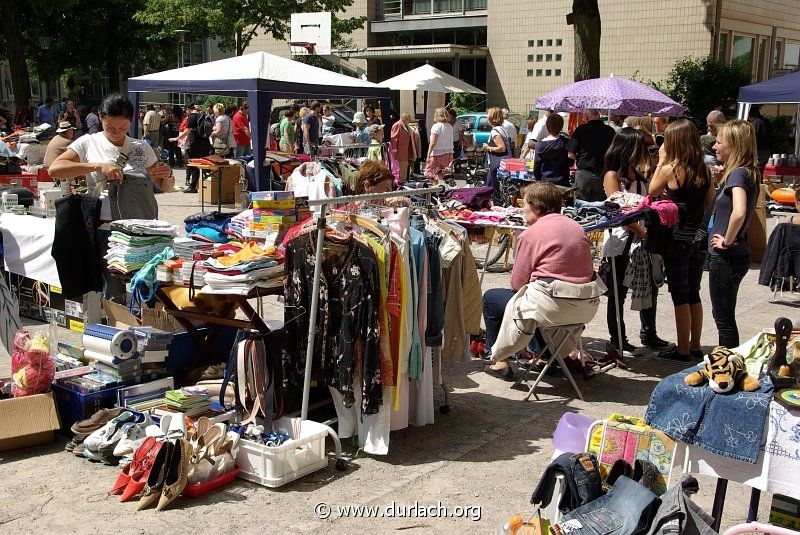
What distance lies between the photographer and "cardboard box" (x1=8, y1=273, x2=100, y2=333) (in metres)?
6.59

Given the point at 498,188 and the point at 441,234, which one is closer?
the point at 441,234

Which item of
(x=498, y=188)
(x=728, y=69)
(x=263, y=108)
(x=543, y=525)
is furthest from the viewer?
(x=728, y=69)

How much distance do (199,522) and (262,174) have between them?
7.38 metres

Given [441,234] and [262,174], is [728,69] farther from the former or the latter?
[441,234]

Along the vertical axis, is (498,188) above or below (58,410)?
above

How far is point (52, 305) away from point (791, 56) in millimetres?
31347

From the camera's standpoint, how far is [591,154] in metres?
9.95

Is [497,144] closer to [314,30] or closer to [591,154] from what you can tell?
[591,154]

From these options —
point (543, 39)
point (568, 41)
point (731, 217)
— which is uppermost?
point (543, 39)

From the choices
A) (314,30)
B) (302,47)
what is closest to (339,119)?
(302,47)

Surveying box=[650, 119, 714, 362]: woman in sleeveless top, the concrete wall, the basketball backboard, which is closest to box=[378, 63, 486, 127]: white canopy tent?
the basketball backboard

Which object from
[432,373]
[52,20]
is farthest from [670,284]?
[52,20]

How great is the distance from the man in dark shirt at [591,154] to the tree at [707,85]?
50.7ft

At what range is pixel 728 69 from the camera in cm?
2430
